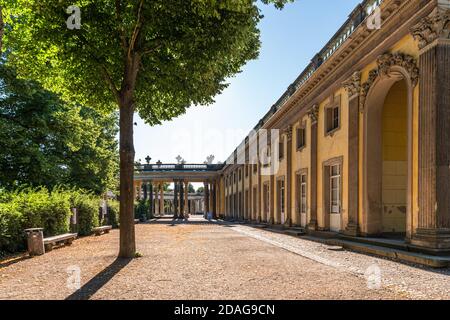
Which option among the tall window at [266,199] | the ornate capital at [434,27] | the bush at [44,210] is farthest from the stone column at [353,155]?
the tall window at [266,199]

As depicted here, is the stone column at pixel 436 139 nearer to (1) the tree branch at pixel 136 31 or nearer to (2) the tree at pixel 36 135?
(1) the tree branch at pixel 136 31

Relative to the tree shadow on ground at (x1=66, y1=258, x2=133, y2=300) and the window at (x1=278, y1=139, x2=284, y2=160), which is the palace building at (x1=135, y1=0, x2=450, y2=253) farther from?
the tree shadow on ground at (x1=66, y1=258, x2=133, y2=300)

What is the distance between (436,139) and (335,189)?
7236 mm

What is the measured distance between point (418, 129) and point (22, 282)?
965cm

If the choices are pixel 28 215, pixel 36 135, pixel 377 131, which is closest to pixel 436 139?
pixel 377 131

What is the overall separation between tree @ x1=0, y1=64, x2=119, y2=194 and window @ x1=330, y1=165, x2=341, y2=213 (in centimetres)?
1274

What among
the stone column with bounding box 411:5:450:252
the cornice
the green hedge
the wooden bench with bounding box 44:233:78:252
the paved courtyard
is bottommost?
the green hedge

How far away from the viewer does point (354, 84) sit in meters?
14.1

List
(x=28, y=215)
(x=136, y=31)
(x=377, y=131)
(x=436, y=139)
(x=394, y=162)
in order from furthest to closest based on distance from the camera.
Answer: (x=394, y=162), (x=377, y=131), (x=28, y=215), (x=136, y=31), (x=436, y=139)

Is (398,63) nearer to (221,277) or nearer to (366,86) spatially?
(366,86)

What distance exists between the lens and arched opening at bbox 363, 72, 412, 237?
1304 cm

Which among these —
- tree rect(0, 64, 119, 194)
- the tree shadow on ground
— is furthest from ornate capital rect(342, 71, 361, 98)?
tree rect(0, 64, 119, 194)

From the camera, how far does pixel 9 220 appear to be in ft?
33.8

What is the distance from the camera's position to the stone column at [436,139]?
9258 mm
